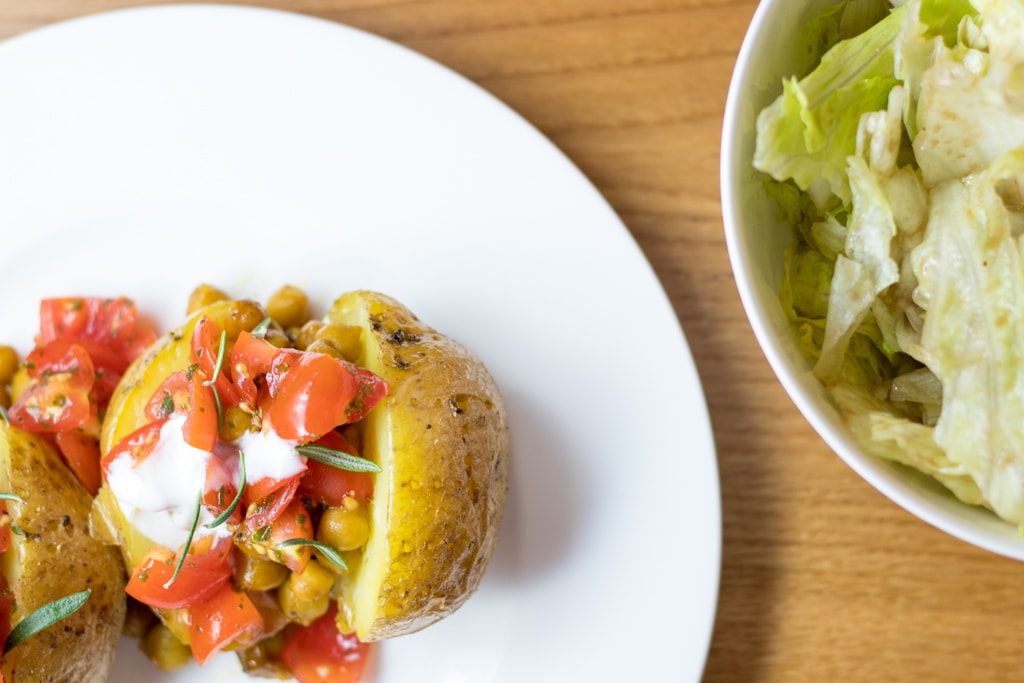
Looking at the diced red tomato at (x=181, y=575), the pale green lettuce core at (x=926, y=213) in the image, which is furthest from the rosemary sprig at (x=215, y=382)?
the pale green lettuce core at (x=926, y=213)

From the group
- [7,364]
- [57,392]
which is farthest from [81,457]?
[7,364]

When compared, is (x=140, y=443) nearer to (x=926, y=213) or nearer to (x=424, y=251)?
(x=424, y=251)

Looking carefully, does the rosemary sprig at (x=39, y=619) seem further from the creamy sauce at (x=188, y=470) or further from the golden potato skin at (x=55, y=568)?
the creamy sauce at (x=188, y=470)

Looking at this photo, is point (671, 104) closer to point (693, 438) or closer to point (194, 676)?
point (693, 438)

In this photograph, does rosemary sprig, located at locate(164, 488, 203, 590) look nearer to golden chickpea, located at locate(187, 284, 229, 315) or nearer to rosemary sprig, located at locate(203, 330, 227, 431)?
rosemary sprig, located at locate(203, 330, 227, 431)

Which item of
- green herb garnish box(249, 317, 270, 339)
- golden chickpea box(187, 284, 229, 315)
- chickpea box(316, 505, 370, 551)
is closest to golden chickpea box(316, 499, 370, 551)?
chickpea box(316, 505, 370, 551)

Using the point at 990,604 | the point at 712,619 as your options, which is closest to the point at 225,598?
the point at 712,619
